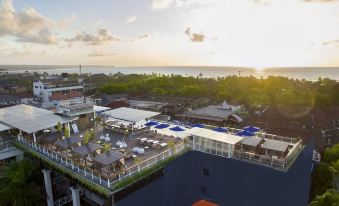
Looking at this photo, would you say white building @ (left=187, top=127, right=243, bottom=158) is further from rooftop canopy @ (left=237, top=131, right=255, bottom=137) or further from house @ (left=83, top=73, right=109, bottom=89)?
house @ (left=83, top=73, right=109, bottom=89)

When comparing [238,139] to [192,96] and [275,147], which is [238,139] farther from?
[192,96]

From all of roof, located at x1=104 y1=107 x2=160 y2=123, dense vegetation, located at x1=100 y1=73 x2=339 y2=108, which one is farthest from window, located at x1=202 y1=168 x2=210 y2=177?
dense vegetation, located at x1=100 y1=73 x2=339 y2=108

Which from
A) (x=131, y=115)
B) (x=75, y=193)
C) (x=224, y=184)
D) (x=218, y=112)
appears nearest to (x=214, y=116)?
(x=218, y=112)

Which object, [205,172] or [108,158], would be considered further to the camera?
[205,172]

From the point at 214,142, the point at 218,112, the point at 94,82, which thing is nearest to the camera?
the point at 214,142

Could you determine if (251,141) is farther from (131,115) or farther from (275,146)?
(131,115)

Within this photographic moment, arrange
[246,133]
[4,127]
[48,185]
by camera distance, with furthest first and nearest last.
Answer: [4,127] < [246,133] < [48,185]

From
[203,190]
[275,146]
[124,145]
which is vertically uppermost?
[275,146]
